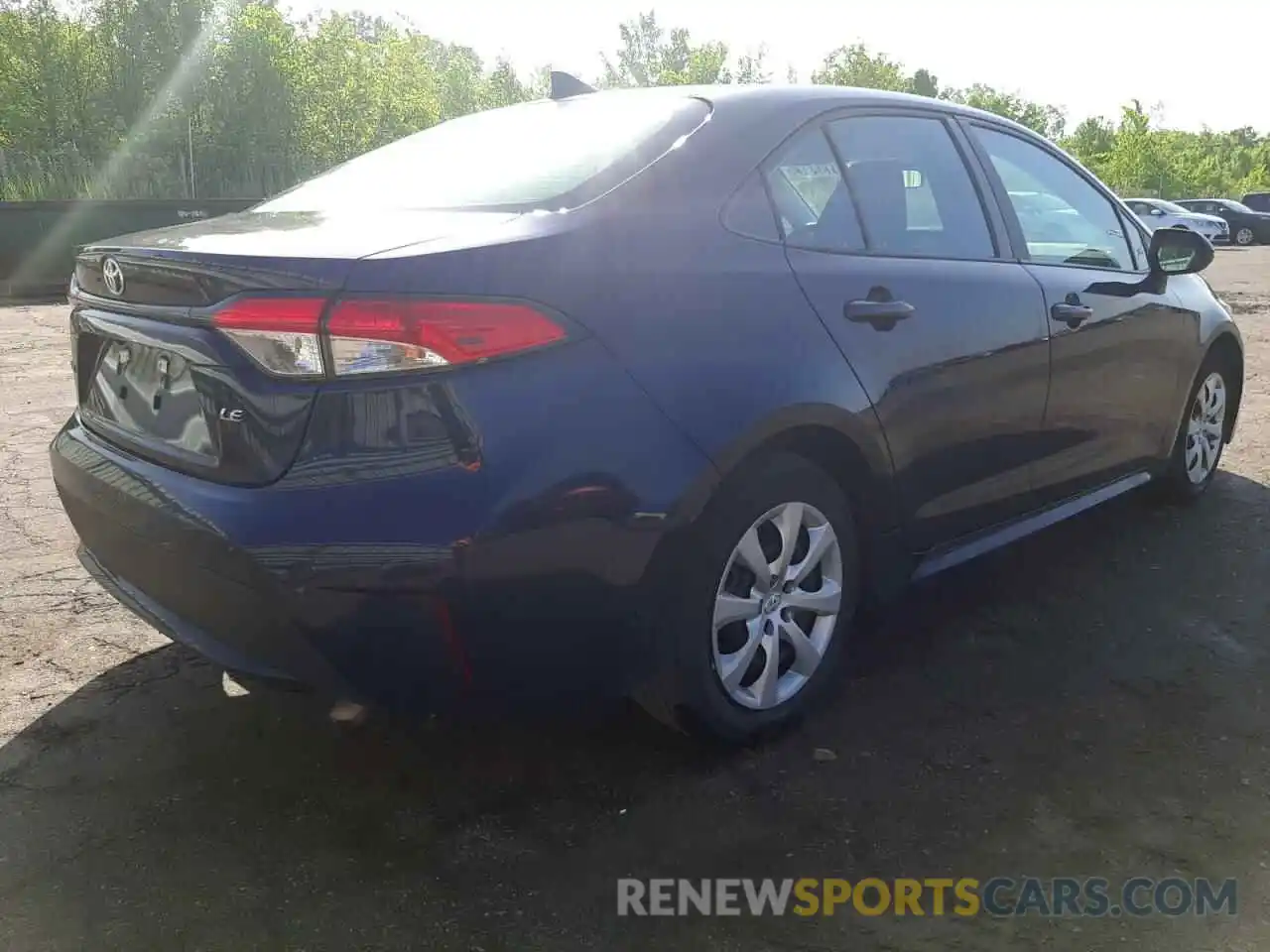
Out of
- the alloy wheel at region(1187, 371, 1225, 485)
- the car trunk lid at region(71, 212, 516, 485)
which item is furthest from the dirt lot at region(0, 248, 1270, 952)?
the alloy wheel at region(1187, 371, 1225, 485)

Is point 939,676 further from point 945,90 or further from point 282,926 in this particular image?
point 945,90

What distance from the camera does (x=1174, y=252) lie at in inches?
164

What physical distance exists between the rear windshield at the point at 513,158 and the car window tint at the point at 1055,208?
1.27 metres

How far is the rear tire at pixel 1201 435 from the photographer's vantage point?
4.55 metres

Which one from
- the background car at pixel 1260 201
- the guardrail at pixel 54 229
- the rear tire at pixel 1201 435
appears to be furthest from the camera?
the background car at pixel 1260 201

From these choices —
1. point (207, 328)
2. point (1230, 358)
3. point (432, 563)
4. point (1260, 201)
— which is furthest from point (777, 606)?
point (1260, 201)

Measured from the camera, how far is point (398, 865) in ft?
7.42

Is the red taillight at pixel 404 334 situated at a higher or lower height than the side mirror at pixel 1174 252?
lower

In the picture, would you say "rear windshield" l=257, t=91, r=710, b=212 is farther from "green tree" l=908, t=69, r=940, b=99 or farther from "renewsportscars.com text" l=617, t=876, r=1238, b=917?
"green tree" l=908, t=69, r=940, b=99

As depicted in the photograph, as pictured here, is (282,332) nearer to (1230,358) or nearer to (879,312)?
(879,312)

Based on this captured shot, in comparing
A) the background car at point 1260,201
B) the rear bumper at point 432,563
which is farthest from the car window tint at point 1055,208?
the background car at point 1260,201

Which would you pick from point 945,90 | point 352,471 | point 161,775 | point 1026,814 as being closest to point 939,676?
point 1026,814

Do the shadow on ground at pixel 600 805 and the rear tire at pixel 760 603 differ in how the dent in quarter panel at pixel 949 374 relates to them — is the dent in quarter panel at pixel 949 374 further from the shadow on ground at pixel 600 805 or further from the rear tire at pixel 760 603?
the shadow on ground at pixel 600 805

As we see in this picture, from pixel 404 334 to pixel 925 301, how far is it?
1.54 metres
